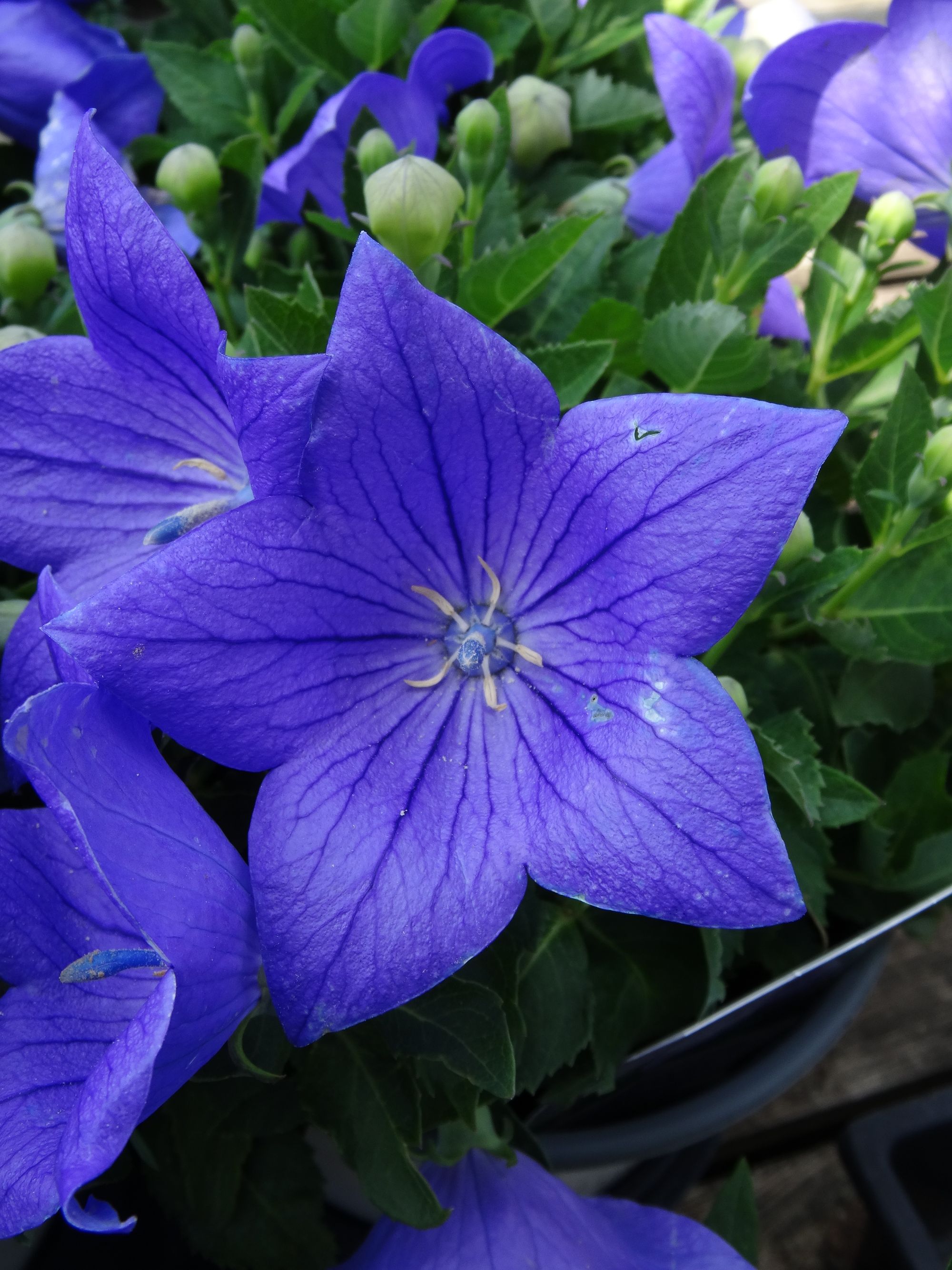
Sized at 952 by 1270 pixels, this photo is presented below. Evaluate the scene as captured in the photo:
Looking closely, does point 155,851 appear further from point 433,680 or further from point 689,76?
point 689,76

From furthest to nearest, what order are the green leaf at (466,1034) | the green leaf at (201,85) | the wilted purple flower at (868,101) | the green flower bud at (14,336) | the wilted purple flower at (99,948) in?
the green leaf at (201,85) → the wilted purple flower at (868,101) → the green flower bud at (14,336) → the green leaf at (466,1034) → the wilted purple flower at (99,948)

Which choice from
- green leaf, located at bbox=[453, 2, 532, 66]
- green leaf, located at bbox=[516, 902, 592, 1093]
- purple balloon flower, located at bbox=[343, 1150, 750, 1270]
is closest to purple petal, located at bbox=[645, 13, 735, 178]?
green leaf, located at bbox=[453, 2, 532, 66]

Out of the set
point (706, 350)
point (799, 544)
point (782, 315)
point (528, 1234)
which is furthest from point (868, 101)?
point (528, 1234)

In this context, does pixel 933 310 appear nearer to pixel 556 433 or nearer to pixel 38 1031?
pixel 556 433

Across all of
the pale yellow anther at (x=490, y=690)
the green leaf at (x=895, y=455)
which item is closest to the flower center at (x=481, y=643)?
the pale yellow anther at (x=490, y=690)

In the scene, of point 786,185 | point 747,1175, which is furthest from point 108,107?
point 747,1175

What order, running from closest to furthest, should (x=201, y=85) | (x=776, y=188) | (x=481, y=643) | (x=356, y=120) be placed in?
(x=481, y=643)
(x=776, y=188)
(x=356, y=120)
(x=201, y=85)

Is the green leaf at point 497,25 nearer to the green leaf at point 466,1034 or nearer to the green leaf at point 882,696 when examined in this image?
the green leaf at point 882,696

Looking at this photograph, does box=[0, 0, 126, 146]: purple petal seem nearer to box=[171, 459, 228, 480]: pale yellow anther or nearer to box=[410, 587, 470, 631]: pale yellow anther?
box=[171, 459, 228, 480]: pale yellow anther
